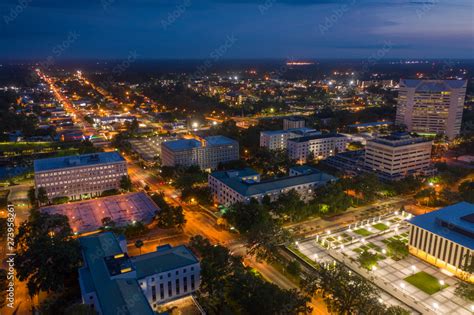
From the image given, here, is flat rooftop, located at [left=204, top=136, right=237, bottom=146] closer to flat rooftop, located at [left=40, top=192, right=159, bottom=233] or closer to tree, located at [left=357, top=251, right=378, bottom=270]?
flat rooftop, located at [left=40, top=192, right=159, bottom=233]

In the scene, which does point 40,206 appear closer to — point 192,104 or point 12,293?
point 12,293

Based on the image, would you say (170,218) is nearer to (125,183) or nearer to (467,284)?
(125,183)

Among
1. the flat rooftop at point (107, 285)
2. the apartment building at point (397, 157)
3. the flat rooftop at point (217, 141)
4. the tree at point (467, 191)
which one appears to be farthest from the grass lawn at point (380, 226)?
the flat rooftop at point (217, 141)

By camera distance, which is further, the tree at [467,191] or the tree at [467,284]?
the tree at [467,191]

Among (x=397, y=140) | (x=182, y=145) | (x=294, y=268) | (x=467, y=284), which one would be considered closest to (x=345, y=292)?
(x=294, y=268)

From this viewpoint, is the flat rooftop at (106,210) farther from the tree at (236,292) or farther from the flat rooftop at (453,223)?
the flat rooftop at (453,223)

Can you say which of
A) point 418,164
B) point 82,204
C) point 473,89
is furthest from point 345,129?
point 473,89
